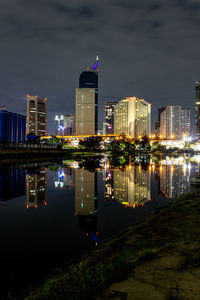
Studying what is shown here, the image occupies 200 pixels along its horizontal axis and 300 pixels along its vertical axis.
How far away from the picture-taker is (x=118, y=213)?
12.4 m

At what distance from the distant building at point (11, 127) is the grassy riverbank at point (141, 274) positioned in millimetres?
134515

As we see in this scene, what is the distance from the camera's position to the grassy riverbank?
3697 mm

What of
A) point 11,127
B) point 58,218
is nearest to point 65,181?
point 58,218

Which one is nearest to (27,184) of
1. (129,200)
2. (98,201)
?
(98,201)

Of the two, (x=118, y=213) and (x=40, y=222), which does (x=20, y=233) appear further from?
(x=118, y=213)

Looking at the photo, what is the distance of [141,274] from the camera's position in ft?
14.3

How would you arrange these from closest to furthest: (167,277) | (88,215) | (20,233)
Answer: (167,277)
(20,233)
(88,215)

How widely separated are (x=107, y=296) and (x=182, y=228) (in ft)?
14.9

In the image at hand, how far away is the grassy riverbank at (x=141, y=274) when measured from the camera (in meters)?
3.70

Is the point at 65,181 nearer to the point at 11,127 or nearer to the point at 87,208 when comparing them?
the point at 87,208

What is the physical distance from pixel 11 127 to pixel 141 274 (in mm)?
148405

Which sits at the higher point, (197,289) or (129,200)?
(197,289)

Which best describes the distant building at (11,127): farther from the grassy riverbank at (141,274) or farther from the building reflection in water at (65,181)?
the grassy riverbank at (141,274)

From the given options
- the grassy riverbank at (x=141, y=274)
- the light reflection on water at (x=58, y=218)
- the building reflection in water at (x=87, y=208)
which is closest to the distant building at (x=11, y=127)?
the building reflection in water at (x=87, y=208)
